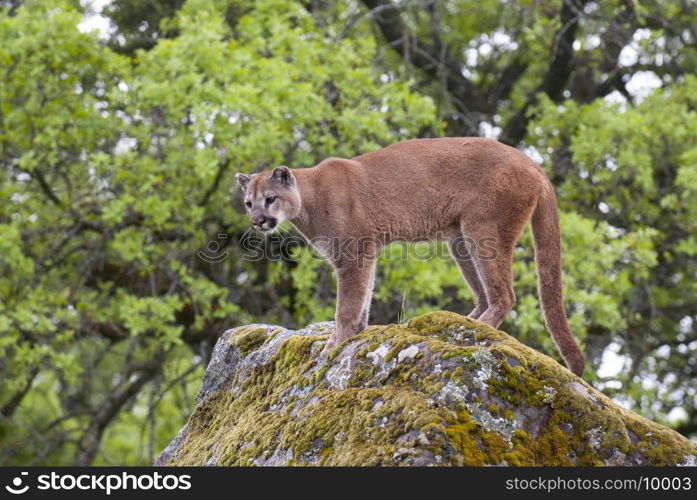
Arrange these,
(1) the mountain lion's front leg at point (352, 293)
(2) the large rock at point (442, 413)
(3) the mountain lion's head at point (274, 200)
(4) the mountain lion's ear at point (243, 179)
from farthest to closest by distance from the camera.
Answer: (4) the mountain lion's ear at point (243, 179), (3) the mountain lion's head at point (274, 200), (1) the mountain lion's front leg at point (352, 293), (2) the large rock at point (442, 413)

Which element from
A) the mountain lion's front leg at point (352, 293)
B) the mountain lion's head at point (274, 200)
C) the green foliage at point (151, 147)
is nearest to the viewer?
the mountain lion's front leg at point (352, 293)

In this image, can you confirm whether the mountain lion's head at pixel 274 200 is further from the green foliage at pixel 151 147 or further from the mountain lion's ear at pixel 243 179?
the green foliage at pixel 151 147

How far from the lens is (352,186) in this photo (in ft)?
27.1

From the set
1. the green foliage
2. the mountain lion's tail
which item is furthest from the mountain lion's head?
the green foliage

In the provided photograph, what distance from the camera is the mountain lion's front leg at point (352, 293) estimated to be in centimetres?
718

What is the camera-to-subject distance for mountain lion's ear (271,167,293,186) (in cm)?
832

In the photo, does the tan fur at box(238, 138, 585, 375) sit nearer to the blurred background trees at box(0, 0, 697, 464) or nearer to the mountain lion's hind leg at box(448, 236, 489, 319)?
the mountain lion's hind leg at box(448, 236, 489, 319)

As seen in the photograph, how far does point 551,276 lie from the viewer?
24.3 feet

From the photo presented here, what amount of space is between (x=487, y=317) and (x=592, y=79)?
12.1 meters

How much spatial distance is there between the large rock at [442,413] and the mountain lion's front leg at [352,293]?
105cm

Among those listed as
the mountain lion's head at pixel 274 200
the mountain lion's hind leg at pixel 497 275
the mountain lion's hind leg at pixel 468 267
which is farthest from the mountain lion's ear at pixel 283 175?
the mountain lion's hind leg at pixel 497 275

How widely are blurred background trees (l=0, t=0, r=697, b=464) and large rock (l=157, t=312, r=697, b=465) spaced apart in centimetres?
678

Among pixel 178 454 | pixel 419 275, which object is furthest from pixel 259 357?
pixel 419 275

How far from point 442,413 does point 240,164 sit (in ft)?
28.7
